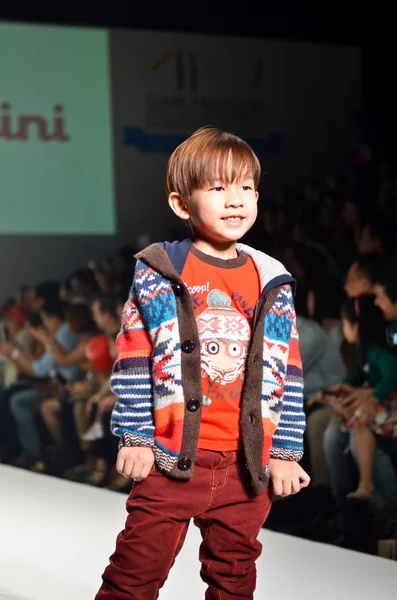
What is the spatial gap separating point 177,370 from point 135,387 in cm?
8

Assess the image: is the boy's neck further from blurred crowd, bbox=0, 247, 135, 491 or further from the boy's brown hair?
blurred crowd, bbox=0, 247, 135, 491

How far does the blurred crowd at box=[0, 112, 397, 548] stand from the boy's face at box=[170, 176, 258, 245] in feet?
4.43

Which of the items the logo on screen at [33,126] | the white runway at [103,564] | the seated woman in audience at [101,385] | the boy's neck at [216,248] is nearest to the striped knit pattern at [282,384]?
the boy's neck at [216,248]

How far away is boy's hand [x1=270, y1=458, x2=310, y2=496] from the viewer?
61.7 inches

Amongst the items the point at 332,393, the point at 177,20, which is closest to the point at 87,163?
the point at 177,20

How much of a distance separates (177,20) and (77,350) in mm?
1951

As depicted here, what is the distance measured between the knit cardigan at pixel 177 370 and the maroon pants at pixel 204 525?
3 cm

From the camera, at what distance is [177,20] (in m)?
5.41

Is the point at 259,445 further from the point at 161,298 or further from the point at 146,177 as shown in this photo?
A: the point at 146,177

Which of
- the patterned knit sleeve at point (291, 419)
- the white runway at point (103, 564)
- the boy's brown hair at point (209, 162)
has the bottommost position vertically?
the white runway at point (103, 564)

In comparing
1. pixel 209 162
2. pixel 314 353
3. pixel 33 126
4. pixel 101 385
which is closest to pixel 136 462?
pixel 209 162

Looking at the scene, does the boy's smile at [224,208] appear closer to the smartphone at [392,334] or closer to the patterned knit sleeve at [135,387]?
the patterned knit sleeve at [135,387]

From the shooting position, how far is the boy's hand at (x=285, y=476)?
1566 millimetres

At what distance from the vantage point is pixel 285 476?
5.15 feet
